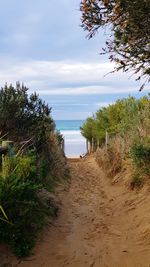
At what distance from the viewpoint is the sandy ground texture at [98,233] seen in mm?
6824

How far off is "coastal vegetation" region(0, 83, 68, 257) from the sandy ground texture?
294 mm

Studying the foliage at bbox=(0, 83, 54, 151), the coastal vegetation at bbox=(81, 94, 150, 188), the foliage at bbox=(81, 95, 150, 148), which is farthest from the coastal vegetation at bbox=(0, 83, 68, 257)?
the foliage at bbox=(81, 95, 150, 148)

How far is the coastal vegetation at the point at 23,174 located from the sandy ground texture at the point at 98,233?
0.96 ft

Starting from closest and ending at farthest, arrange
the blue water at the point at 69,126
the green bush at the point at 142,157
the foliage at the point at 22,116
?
1. the green bush at the point at 142,157
2. the foliage at the point at 22,116
3. the blue water at the point at 69,126

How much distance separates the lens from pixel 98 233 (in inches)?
326

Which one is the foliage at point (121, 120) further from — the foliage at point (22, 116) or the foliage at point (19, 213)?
the foliage at point (19, 213)

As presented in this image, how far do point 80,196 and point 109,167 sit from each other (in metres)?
4.20

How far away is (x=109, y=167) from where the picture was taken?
1597cm

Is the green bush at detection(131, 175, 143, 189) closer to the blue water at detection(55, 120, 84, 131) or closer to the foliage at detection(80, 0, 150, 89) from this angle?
the foliage at detection(80, 0, 150, 89)

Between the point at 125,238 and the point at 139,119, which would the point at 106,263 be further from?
the point at 139,119

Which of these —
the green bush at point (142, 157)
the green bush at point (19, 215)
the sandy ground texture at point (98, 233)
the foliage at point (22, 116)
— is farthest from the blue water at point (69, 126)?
the green bush at point (19, 215)

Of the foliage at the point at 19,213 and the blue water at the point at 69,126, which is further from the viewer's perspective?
the blue water at the point at 69,126

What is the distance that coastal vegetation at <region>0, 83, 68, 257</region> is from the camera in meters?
7.04

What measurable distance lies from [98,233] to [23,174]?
68.7 inches
